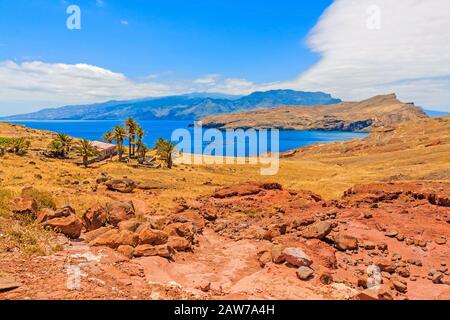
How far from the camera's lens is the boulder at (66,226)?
18.6m

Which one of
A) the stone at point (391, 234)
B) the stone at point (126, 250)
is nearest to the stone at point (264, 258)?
the stone at point (126, 250)

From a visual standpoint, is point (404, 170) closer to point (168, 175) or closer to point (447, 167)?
point (447, 167)

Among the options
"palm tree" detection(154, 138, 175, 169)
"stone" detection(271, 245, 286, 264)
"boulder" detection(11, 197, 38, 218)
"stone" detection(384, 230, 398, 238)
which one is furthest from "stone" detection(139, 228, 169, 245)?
"palm tree" detection(154, 138, 175, 169)

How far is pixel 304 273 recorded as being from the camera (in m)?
15.3

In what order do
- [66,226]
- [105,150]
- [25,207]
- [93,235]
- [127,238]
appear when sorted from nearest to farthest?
[127,238] → [93,235] → [66,226] → [25,207] → [105,150]

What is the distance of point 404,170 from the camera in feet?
248

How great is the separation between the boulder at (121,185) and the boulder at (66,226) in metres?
21.5

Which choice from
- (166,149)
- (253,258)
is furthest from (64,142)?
(253,258)

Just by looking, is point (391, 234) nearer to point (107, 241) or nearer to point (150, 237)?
point (150, 237)

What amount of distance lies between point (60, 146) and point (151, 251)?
60.6 metres

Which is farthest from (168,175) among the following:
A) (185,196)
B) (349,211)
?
(349,211)

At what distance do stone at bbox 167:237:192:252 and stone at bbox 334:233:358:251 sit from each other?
844cm

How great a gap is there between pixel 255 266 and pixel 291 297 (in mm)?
4618
